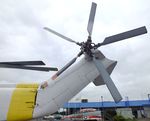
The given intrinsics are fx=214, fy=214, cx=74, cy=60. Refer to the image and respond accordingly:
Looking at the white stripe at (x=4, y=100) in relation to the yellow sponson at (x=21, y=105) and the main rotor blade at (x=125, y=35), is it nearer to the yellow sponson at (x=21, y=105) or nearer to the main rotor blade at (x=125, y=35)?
the yellow sponson at (x=21, y=105)

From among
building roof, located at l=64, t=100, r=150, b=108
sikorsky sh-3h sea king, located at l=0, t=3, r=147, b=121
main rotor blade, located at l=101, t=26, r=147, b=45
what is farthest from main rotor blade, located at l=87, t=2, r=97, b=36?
building roof, located at l=64, t=100, r=150, b=108

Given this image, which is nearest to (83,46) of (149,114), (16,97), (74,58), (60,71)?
(74,58)

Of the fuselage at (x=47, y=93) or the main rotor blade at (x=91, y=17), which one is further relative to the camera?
the main rotor blade at (x=91, y=17)

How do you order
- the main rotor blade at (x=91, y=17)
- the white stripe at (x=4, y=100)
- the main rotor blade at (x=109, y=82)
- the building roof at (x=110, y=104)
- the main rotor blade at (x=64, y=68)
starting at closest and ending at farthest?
1. the main rotor blade at (x=109, y=82)
2. the white stripe at (x=4, y=100)
3. the main rotor blade at (x=64, y=68)
4. the main rotor blade at (x=91, y=17)
5. the building roof at (x=110, y=104)

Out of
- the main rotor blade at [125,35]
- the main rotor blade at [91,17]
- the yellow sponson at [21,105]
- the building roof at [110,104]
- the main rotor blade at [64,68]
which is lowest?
the yellow sponson at [21,105]

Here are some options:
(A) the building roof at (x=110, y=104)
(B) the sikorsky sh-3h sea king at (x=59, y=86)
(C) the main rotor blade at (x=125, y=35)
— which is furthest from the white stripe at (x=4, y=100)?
(A) the building roof at (x=110, y=104)

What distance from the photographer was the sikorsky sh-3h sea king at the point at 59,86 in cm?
898

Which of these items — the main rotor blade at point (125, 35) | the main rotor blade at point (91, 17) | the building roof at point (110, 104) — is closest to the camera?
the main rotor blade at point (125, 35)

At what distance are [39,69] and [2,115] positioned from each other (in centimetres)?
270

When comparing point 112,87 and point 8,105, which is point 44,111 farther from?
point 112,87

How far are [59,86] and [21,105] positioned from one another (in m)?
1.79

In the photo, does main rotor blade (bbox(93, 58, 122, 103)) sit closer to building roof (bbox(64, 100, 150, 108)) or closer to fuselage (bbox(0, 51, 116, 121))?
fuselage (bbox(0, 51, 116, 121))

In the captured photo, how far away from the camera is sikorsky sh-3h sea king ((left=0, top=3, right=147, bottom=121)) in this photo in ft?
29.5

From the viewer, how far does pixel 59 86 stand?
9.29m
